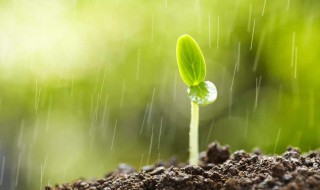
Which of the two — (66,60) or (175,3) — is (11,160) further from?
(175,3)

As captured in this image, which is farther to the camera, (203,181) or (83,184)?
(83,184)

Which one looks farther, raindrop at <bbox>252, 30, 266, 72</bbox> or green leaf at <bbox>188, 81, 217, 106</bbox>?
raindrop at <bbox>252, 30, 266, 72</bbox>

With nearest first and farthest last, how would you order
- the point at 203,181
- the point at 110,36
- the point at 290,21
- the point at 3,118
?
the point at 203,181 < the point at 290,21 < the point at 110,36 < the point at 3,118

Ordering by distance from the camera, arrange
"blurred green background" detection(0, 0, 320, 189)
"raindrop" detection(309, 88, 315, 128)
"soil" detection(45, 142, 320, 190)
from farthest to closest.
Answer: "blurred green background" detection(0, 0, 320, 189), "raindrop" detection(309, 88, 315, 128), "soil" detection(45, 142, 320, 190)

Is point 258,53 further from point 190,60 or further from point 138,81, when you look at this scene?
point 190,60

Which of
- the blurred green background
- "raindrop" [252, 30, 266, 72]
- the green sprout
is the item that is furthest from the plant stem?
"raindrop" [252, 30, 266, 72]

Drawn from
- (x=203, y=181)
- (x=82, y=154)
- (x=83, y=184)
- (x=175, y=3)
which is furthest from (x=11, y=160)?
(x=203, y=181)

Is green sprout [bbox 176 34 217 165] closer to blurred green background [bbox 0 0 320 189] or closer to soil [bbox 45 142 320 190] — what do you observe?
soil [bbox 45 142 320 190]
